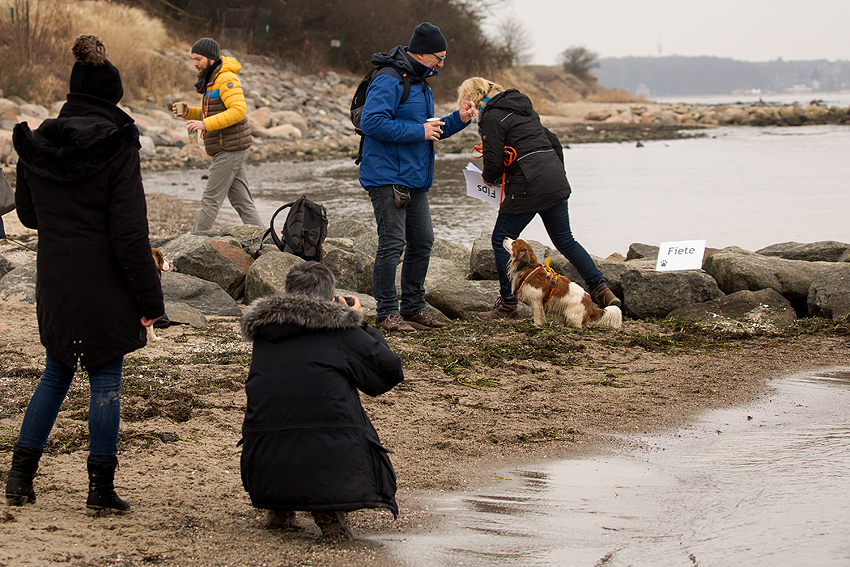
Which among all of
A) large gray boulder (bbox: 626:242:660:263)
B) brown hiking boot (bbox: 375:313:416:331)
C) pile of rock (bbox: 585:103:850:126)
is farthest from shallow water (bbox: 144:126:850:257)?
pile of rock (bbox: 585:103:850:126)

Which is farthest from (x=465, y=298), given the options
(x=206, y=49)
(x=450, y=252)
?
(x=206, y=49)

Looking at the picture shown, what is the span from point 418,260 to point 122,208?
3546 millimetres

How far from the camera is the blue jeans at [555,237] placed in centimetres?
661

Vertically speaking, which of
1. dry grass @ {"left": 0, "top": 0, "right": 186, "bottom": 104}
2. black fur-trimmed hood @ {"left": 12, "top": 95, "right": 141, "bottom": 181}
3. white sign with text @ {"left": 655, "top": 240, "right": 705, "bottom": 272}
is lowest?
white sign with text @ {"left": 655, "top": 240, "right": 705, "bottom": 272}

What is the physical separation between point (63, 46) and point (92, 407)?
26.5 metres

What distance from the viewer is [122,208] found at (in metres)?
3.01

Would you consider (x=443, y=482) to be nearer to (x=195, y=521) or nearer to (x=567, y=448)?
(x=567, y=448)

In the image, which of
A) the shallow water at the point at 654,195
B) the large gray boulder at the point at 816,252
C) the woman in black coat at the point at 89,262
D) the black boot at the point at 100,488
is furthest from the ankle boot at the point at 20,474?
the large gray boulder at the point at 816,252

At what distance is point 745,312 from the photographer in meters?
6.80

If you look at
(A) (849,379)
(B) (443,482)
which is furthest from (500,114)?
(B) (443,482)

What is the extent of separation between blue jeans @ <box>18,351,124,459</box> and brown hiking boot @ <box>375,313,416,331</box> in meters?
3.31

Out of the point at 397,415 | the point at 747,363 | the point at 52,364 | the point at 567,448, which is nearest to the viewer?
the point at 52,364

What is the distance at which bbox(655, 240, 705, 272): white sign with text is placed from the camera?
292 inches

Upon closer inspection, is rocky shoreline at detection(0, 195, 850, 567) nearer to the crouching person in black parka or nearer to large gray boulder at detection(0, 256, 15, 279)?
large gray boulder at detection(0, 256, 15, 279)
